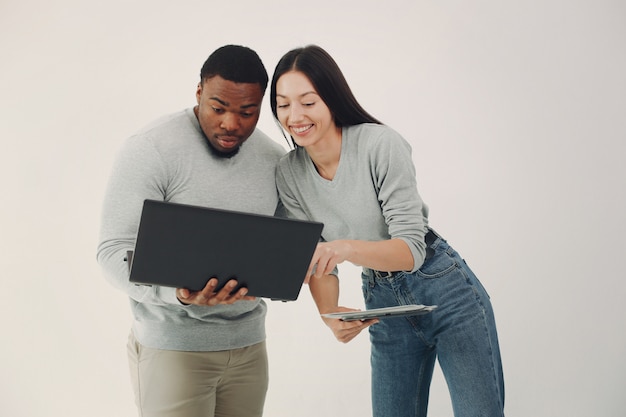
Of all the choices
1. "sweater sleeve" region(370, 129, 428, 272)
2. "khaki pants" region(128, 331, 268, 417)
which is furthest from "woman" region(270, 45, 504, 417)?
"khaki pants" region(128, 331, 268, 417)

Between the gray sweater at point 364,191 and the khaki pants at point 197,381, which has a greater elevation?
the gray sweater at point 364,191

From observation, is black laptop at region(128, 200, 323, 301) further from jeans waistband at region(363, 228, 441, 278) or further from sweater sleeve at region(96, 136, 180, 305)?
jeans waistband at region(363, 228, 441, 278)

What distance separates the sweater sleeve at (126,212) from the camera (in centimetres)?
164

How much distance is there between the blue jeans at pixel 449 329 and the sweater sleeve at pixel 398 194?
0.08m

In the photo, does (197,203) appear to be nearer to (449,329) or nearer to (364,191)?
(364,191)

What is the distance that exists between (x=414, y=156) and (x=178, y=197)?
187 centimetres

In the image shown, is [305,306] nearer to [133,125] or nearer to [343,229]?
[133,125]

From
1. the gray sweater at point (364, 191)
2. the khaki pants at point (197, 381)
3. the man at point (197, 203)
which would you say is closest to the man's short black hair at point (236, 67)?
the man at point (197, 203)

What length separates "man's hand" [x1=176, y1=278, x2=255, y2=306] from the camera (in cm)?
149

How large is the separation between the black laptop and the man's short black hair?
483mm

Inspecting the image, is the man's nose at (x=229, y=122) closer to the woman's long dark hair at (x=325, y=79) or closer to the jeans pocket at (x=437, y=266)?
the woman's long dark hair at (x=325, y=79)

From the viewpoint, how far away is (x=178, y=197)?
5.76 feet

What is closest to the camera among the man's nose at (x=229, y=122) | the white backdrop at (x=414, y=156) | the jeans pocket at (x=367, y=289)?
the man's nose at (x=229, y=122)

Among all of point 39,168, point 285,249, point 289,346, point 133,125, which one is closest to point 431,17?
point 133,125
